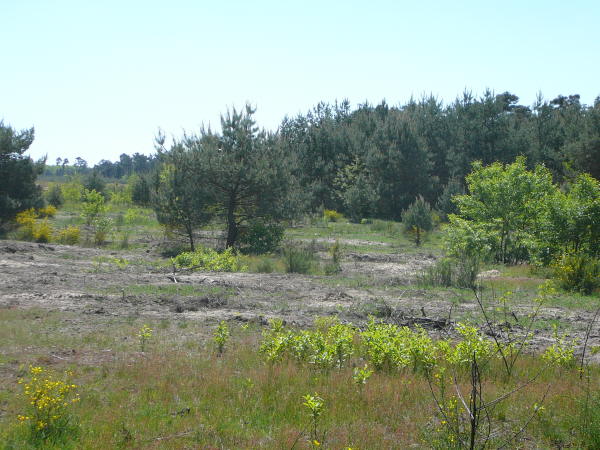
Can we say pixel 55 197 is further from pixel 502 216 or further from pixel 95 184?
pixel 502 216

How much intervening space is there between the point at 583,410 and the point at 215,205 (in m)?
20.0

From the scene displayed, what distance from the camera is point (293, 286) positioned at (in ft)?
47.6

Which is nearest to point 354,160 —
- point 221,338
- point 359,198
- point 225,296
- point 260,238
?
point 359,198

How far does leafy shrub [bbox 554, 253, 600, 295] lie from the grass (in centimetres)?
743

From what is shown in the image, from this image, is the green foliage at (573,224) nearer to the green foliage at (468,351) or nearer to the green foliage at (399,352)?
the green foliage at (468,351)

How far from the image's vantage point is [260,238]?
24.0m

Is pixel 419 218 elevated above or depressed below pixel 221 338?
above

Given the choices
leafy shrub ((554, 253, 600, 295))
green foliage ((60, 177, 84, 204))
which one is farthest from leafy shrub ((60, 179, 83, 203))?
leafy shrub ((554, 253, 600, 295))

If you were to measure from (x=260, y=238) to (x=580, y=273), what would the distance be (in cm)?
1335

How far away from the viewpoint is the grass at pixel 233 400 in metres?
5.25

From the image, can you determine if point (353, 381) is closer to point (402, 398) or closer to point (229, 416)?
point (402, 398)

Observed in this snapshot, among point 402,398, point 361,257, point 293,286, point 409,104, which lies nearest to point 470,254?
point 361,257

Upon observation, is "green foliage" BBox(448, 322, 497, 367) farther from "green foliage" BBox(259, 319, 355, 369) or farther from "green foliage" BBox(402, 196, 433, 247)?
"green foliage" BBox(402, 196, 433, 247)

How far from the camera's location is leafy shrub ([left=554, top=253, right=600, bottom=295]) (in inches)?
549
